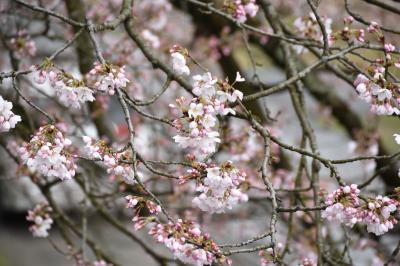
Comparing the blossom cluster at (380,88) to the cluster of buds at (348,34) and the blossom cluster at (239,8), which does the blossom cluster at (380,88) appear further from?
the blossom cluster at (239,8)

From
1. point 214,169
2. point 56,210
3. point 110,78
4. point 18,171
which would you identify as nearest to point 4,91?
point 18,171

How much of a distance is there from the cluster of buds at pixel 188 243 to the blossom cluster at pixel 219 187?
15 centimetres

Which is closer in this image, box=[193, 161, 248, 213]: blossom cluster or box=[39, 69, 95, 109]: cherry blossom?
box=[193, 161, 248, 213]: blossom cluster

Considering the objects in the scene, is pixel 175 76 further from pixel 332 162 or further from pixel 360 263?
pixel 360 263

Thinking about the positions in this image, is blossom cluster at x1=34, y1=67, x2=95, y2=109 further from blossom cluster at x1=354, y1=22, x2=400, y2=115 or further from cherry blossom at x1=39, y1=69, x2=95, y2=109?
blossom cluster at x1=354, y1=22, x2=400, y2=115

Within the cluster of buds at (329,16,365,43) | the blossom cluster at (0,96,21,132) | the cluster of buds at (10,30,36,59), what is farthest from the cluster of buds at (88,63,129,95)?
the cluster of buds at (10,30,36,59)

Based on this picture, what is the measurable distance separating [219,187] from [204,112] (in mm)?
274

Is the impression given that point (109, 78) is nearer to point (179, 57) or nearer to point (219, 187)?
point (179, 57)

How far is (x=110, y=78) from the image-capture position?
2.20 meters

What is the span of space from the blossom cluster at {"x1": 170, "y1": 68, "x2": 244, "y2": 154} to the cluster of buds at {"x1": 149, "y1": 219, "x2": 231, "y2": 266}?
0.98 feet

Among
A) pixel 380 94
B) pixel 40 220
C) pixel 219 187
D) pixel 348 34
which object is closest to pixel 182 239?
pixel 219 187

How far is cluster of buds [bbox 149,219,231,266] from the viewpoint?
82.7 inches

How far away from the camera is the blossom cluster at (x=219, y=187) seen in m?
2.12

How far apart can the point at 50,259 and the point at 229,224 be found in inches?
114
